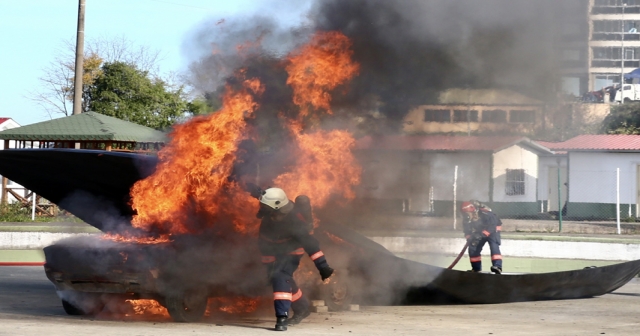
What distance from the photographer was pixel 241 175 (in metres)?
10.2

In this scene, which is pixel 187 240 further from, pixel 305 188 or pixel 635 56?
pixel 635 56

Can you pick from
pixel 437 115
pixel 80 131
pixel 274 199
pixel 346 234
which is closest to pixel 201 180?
pixel 274 199

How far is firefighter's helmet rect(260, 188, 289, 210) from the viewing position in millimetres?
9312

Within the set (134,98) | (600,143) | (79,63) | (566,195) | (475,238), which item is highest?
(134,98)

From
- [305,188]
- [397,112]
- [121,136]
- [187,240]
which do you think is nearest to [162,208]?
[187,240]

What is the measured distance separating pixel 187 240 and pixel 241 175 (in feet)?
3.49

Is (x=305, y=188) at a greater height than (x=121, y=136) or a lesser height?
lesser

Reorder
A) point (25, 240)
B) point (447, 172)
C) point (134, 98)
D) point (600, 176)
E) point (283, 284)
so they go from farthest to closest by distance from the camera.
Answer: point (134, 98), point (600, 176), point (447, 172), point (25, 240), point (283, 284)

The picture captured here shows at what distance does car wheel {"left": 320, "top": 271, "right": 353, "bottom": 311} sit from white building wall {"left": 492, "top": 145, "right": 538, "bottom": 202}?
55.9 ft

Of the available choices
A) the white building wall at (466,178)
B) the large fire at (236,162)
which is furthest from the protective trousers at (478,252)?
the white building wall at (466,178)

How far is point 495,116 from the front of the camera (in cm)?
1195

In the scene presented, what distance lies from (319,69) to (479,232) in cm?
659

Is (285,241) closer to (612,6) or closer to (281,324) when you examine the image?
(281,324)

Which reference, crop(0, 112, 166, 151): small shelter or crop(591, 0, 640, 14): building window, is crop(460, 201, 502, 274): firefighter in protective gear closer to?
crop(591, 0, 640, 14): building window
